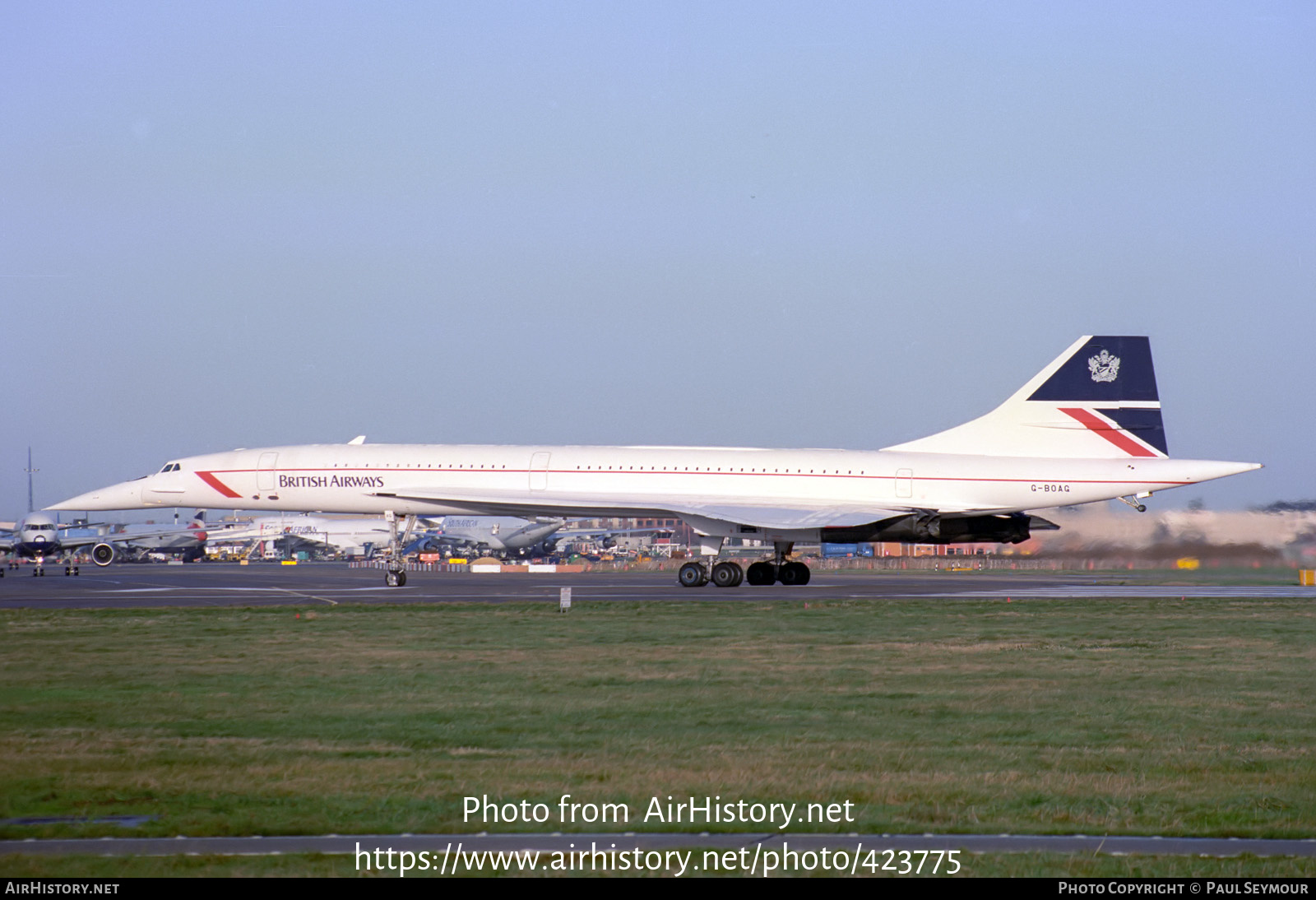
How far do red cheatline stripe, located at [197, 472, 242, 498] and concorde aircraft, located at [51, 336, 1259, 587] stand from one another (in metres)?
2.80

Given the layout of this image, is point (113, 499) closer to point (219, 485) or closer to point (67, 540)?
point (219, 485)

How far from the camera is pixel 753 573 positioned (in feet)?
108

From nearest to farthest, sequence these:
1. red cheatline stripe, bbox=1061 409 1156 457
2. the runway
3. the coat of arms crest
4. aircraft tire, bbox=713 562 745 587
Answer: the runway
aircraft tire, bbox=713 562 745 587
red cheatline stripe, bbox=1061 409 1156 457
the coat of arms crest

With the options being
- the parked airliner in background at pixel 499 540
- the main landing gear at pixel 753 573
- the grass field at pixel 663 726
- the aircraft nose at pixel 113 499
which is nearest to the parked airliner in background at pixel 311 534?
the parked airliner in background at pixel 499 540

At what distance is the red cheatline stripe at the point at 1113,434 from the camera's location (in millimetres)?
32719

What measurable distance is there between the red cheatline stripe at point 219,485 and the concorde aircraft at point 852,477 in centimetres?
280

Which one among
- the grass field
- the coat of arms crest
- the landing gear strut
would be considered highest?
the coat of arms crest

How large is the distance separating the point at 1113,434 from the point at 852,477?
6.44 m

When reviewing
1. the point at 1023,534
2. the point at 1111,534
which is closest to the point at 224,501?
the point at 1023,534

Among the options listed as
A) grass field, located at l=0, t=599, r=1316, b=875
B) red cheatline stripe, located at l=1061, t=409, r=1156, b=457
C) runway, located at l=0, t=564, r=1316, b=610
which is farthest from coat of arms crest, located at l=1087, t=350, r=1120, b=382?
grass field, located at l=0, t=599, r=1316, b=875

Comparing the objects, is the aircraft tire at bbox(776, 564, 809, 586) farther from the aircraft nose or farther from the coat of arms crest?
the aircraft nose

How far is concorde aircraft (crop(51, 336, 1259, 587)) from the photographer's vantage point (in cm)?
3206

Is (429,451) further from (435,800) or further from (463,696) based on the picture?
(435,800)

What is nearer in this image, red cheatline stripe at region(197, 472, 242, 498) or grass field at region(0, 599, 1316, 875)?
grass field at region(0, 599, 1316, 875)
